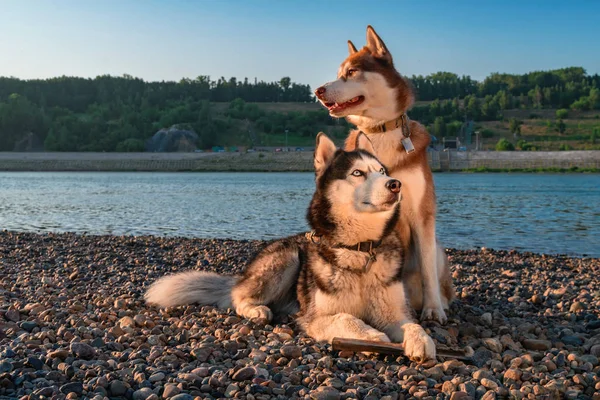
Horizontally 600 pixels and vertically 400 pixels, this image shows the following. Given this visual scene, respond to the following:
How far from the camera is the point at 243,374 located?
12.6 feet

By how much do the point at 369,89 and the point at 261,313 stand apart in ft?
7.18

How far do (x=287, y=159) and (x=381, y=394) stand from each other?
95.2m

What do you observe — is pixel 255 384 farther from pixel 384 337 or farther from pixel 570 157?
pixel 570 157

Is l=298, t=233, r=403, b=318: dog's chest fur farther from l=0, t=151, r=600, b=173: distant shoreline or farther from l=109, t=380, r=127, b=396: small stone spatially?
l=0, t=151, r=600, b=173: distant shoreline

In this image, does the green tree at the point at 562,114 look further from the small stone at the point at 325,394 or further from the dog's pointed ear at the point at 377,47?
the small stone at the point at 325,394

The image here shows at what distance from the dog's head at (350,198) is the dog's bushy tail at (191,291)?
1.80 metres

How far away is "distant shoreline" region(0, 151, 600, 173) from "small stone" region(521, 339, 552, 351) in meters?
82.8

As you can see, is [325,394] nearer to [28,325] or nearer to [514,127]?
[28,325]

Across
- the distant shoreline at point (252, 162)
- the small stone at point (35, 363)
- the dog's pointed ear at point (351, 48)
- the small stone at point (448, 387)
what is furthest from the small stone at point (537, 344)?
the distant shoreline at point (252, 162)

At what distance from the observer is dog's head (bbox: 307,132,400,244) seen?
4.47m

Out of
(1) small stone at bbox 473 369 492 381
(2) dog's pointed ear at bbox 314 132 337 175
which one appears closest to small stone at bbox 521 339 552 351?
(1) small stone at bbox 473 369 492 381

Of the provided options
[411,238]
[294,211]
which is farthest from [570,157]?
[411,238]

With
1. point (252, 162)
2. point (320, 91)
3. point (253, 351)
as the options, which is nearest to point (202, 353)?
point (253, 351)

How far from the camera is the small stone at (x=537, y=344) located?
A: 4730 mm
